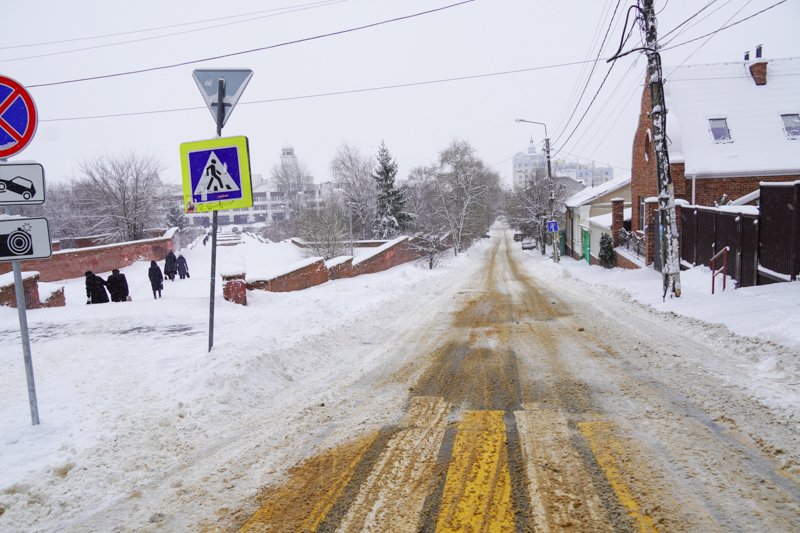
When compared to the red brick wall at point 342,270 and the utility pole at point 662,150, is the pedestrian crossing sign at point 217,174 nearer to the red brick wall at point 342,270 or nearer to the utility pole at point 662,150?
the utility pole at point 662,150

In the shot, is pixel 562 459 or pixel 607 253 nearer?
pixel 562 459

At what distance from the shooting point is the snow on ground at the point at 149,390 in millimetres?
3467

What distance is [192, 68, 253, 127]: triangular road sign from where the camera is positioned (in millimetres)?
6172

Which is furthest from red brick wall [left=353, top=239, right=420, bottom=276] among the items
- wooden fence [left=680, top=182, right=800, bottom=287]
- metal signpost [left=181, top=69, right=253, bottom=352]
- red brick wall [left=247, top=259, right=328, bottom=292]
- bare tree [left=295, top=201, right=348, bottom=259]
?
metal signpost [left=181, top=69, right=253, bottom=352]

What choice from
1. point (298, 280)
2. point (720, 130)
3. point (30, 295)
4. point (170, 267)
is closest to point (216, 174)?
point (298, 280)

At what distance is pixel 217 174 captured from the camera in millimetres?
5992

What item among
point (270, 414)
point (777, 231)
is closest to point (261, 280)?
point (270, 414)

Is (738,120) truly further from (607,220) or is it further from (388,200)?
(388,200)

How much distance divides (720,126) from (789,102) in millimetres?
4098

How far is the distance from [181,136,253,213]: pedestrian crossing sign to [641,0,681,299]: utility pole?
9886 mm

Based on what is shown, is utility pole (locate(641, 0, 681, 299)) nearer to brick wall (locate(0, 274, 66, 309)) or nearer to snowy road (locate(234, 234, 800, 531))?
snowy road (locate(234, 234, 800, 531))

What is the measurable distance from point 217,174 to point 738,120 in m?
25.0

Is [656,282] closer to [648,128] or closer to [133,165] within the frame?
[648,128]

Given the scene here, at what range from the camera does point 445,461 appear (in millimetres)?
3604
